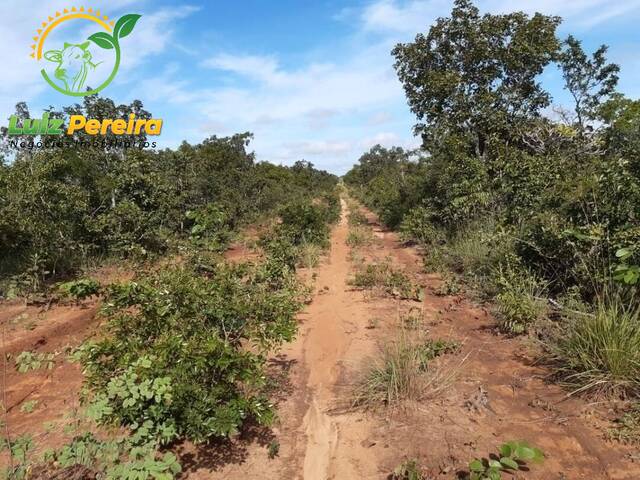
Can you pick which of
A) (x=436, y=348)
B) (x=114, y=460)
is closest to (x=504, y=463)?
(x=436, y=348)

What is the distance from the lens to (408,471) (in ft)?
10.7

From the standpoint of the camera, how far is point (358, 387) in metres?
4.54

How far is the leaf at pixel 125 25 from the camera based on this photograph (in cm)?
1023

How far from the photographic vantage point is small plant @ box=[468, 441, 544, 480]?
117 inches

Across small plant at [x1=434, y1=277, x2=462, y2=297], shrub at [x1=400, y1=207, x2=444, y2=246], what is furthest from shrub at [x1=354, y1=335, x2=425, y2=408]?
shrub at [x1=400, y1=207, x2=444, y2=246]

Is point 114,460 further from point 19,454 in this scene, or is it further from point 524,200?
point 524,200

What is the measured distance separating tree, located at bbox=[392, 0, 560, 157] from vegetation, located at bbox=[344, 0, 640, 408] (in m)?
0.03

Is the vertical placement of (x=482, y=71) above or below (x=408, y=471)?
above

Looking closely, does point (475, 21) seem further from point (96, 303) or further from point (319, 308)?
point (96, 303)

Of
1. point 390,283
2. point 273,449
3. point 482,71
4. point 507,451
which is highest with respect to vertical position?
point 482,71

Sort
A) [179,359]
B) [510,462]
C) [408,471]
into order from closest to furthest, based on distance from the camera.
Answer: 1. [510,462]
2. [408,471]
3. [179,359]

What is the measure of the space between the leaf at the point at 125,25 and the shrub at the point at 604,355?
34.4ft

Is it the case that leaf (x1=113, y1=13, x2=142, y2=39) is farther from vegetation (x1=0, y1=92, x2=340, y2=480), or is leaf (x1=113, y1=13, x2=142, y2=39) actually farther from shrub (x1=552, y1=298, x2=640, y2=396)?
shrub (x1=552, y1=298, x2=640, y2=396)

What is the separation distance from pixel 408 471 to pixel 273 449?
112cm
